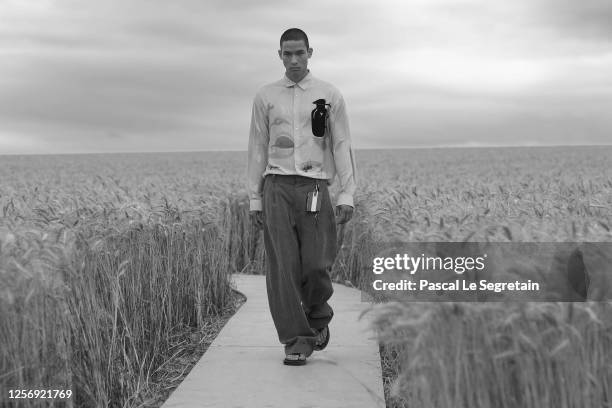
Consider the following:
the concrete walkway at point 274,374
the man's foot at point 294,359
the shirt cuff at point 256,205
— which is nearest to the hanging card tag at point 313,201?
the shirt cuff at point 256,205

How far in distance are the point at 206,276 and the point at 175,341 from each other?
3.50 feet

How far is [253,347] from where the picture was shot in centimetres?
599

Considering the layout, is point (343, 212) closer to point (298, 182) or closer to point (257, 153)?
point (298, 182)

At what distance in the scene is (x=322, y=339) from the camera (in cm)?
561

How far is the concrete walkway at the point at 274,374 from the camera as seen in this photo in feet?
15.3

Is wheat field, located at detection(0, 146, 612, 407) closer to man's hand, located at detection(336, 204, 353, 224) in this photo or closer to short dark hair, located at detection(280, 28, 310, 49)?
man's hand, located at detection(336, 204, 353, 224)

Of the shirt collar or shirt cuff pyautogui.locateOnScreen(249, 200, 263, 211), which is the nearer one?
the shirt collar

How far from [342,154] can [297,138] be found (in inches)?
13.9

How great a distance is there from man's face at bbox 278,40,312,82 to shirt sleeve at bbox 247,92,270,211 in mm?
313

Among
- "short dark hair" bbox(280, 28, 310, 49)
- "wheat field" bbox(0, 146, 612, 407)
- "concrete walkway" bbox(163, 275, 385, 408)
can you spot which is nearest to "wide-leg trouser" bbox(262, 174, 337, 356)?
"concrete walkway" bbox(163, 275, 385, 408)

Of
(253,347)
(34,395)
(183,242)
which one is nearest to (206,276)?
(183,242)

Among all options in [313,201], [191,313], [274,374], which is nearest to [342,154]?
[313,201]

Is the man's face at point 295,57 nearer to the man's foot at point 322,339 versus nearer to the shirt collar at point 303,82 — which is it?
the shirt collar at point 303,82

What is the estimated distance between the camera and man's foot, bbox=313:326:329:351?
5582 millimetres
